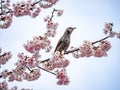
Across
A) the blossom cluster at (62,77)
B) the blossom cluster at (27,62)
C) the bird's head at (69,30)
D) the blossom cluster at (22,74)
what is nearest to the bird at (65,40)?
the bird's head at (69,30)

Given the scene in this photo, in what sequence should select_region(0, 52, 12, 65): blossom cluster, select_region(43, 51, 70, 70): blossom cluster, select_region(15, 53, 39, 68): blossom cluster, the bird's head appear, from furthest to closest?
the bird's head → select_region(0, 52, 12, 65): blossom cluster → select_region(43, 51, 70, 70): blossom cluster → select_region(15, 53, 39, 68): blossom cluster

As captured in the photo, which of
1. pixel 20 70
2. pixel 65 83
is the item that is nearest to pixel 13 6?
pixel 20 70

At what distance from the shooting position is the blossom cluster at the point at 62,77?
546 cm

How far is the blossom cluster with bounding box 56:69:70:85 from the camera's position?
546cm

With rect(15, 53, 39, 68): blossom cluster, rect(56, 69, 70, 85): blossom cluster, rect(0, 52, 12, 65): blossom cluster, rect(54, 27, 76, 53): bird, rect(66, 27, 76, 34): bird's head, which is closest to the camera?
rect(15, 53, 39, 68): blossom cluster

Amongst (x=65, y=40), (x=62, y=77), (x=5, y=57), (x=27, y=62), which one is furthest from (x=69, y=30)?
(x=27, y=62)

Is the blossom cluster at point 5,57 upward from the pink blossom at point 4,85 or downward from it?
upward

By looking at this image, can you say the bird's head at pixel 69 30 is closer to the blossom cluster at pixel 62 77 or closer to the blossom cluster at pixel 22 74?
the blossom cluster at pixel 62 77

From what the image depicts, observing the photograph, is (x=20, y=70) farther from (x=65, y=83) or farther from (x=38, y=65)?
(x=65, y=83)

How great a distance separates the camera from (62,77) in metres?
5.48

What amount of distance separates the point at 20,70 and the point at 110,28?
1.79 metres

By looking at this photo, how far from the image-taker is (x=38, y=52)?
17.1ft

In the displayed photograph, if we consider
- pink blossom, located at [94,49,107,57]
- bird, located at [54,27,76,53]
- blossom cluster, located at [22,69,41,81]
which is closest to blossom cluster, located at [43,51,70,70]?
blossom cluster, located at [22,69,41,81]

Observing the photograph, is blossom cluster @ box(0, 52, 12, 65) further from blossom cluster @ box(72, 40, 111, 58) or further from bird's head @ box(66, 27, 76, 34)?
bird's head @ box(66, 27, 76, 34)
